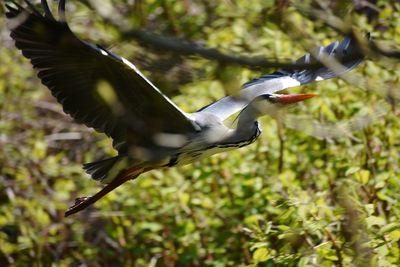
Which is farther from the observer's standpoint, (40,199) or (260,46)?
(40,199)

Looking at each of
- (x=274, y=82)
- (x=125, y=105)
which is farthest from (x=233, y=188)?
(x=125, y=105)

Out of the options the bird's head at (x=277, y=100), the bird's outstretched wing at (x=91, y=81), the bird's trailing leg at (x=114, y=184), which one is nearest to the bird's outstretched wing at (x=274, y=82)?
the bird's head at (x=277, y=100)

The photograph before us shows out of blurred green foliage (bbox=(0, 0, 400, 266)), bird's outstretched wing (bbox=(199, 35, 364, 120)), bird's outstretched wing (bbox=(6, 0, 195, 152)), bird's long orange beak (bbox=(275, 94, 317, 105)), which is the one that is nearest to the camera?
bird's outstretched wing (bbox=(6, 0, 195, 152))

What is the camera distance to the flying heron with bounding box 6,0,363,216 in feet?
11.7

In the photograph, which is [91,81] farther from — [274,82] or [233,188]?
[233,188]

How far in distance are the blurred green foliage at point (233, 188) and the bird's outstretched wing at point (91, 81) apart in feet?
0.85

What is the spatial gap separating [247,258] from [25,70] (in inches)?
118

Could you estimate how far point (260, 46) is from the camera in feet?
17.1

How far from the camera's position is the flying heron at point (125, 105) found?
141 inches

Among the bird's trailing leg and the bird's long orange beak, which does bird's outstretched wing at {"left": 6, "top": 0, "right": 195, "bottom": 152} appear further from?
the bird's long orange beak

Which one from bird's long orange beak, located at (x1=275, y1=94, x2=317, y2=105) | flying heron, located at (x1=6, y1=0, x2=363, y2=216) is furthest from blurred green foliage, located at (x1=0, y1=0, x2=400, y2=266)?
flying heron, located at (x1=6, y1=0, x2=363, y2=216)

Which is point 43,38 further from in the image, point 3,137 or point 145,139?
point 3,137

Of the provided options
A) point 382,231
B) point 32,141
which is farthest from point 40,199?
point 382,231

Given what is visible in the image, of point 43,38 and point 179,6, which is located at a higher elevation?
point 179,6
